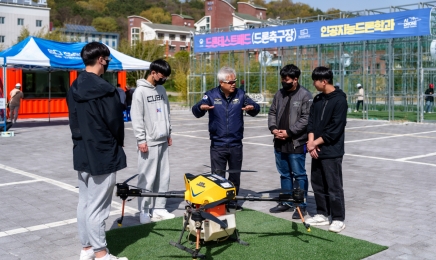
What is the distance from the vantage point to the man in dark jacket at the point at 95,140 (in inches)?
168

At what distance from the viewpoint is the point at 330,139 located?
5.51m

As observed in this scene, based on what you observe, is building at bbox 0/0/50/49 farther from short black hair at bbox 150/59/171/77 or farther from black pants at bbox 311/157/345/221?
black pants at bbox 311/157/345/221

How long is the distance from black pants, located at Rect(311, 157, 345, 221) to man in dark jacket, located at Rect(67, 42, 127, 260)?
7.81 ft

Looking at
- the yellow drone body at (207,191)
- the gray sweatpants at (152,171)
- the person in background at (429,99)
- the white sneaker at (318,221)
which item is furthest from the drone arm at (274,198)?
the person in background at (429,99)

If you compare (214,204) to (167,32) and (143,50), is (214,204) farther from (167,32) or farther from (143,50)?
(167,32)

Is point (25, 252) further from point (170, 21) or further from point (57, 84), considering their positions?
point (170, 21)

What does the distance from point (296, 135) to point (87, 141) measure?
9.25ft

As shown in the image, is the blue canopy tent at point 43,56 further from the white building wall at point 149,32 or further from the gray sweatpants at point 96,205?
the white building wall at point 149,32

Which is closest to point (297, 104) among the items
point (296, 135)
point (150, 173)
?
point (296, 135)

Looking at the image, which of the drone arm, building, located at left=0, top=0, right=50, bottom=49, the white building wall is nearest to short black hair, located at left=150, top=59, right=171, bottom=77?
the drone arm

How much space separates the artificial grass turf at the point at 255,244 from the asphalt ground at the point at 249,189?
299 millimetres

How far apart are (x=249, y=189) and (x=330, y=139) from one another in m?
2.58

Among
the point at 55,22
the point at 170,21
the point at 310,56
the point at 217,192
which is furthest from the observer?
the point at 170,21

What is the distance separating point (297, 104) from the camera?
20.5 ft
